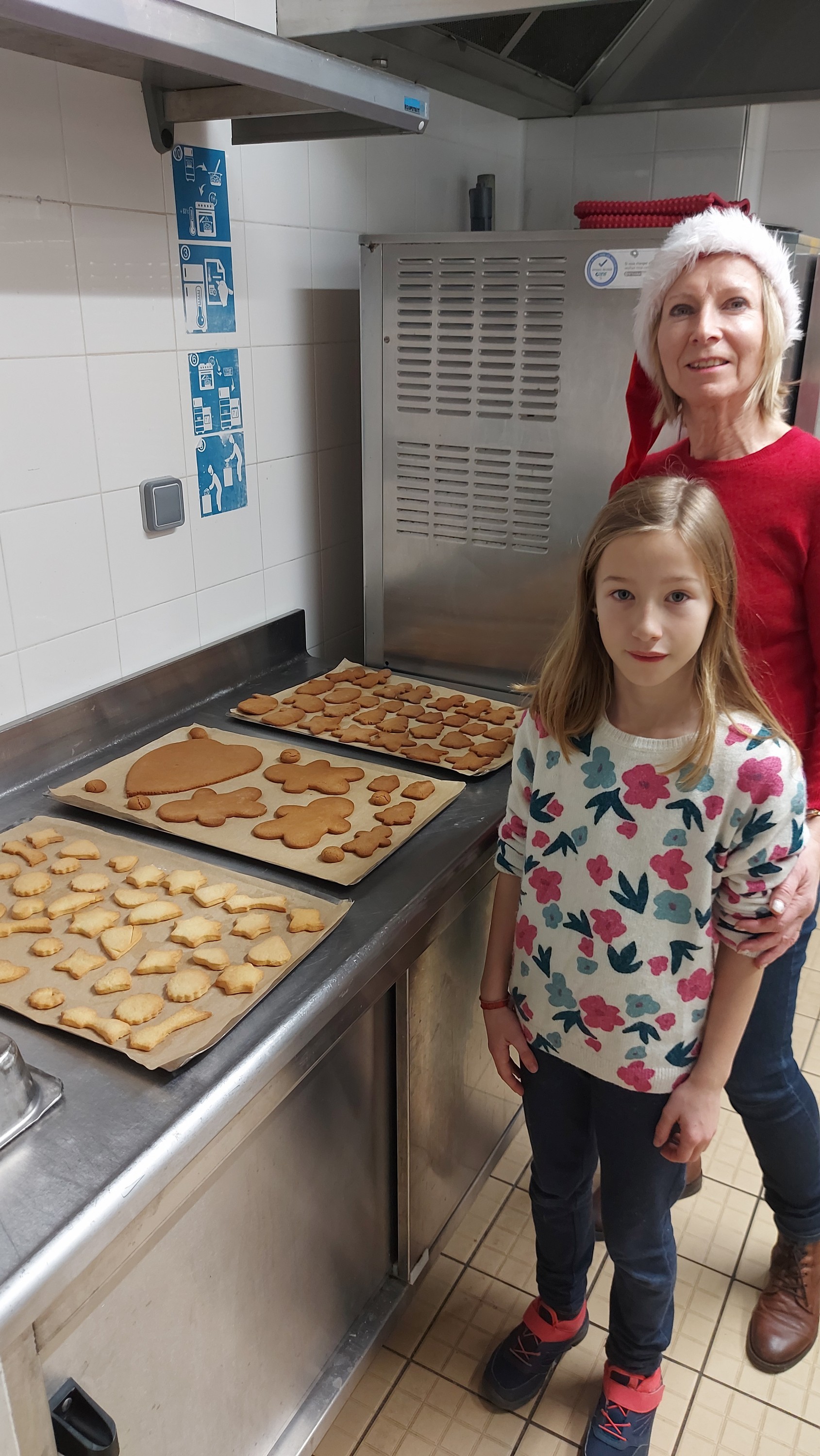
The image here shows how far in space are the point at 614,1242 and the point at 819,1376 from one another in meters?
0.48

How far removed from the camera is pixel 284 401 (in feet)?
5.94

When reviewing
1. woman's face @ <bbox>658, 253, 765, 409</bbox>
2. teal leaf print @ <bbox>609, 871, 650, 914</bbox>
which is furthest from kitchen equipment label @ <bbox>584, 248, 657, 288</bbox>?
teal leaf print @ <bbox>609, 871, 650, 914</bbox>

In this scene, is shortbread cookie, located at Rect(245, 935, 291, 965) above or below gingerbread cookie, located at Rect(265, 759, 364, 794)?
below

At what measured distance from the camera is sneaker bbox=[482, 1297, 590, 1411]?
1389 mm

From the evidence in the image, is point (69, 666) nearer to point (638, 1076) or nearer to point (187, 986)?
point (187, 986)

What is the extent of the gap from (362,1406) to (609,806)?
97 cm

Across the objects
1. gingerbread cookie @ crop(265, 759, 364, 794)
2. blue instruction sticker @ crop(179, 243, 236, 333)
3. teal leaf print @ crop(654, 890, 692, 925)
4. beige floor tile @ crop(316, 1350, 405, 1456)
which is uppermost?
blue instruction sticker @ crop(179, 243, 236, 333)

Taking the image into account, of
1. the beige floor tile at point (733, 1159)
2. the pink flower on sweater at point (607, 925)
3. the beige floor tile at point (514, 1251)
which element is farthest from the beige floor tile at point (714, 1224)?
the pink flower on sweater at point (607, 925)

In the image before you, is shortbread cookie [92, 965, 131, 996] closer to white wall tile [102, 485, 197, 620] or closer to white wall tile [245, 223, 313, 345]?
white wall tile [102, 485, 197, 620]

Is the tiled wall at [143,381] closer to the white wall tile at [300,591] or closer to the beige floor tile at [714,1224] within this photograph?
the white wall tile at [300,591]

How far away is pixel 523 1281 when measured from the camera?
159cm

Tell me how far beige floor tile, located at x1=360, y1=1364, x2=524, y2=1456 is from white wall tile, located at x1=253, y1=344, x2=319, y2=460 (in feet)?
4.89

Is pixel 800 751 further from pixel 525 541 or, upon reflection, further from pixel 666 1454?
pixel 666 1454

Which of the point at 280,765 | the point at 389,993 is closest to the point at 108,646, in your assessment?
the point at 280,765
